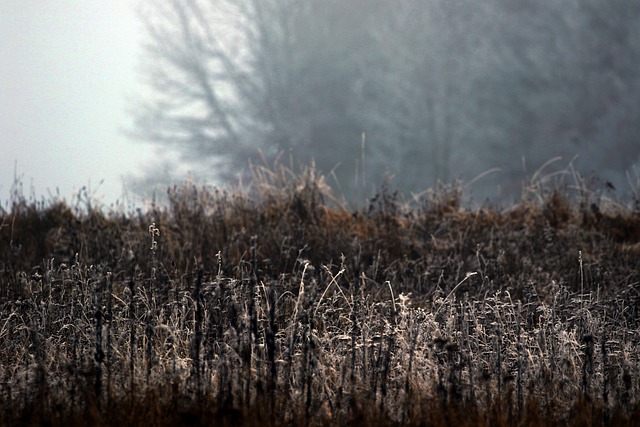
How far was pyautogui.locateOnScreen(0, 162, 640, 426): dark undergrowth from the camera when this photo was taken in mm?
3768

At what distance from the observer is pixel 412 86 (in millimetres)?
22203

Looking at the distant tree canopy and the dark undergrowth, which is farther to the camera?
the distant tree canopy

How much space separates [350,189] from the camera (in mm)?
22250

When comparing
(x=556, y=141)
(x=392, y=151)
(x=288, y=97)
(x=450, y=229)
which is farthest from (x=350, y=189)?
(x=450, y=229)

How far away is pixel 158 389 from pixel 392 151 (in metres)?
18.7

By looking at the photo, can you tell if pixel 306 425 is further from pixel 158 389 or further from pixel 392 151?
pixel 392 151

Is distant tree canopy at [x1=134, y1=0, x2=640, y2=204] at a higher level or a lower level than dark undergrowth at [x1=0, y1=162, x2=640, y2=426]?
higher

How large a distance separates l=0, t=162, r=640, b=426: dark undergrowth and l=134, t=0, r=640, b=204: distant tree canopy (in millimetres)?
11087

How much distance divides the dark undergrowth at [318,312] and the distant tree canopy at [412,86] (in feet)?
36.4

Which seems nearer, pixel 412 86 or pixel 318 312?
pixel 318 312

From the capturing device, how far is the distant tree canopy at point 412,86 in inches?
781

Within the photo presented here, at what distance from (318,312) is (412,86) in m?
16.9

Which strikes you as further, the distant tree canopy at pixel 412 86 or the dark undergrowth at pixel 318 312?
the distant tree canopy at pixel 412 86

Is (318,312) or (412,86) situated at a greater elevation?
(412,86)
